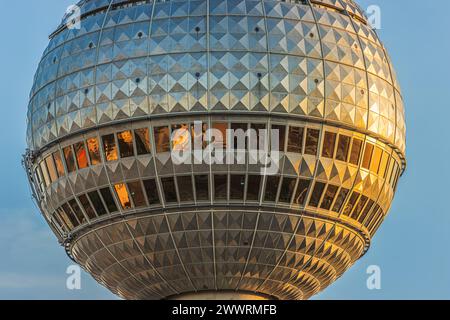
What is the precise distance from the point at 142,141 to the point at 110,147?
1503 mm

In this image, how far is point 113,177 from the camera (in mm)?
56406

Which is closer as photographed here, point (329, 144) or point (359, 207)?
point (329, 144)

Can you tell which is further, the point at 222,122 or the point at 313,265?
the point at 313,265

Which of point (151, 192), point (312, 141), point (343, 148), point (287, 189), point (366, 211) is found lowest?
point (366, 211)

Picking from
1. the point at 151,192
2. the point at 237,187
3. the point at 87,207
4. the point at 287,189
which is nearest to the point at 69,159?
the point at 87,207

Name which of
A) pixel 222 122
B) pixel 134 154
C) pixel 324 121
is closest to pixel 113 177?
pixel 134 154

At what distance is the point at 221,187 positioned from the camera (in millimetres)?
55594

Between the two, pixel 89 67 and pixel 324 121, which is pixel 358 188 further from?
pixel 89 67

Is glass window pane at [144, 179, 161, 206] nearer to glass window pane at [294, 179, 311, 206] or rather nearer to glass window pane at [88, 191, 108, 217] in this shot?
glass window pane at [88, 191, 108, 217]

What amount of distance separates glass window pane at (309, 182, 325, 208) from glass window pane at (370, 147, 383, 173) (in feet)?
9.23

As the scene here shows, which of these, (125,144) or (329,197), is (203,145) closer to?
(125,144)

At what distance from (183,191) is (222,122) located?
10.6 feet

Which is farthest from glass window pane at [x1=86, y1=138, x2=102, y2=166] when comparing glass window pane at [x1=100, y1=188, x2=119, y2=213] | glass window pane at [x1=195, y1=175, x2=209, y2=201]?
glass window pane at [x1=195, y1=175, x2=209, y2=201]

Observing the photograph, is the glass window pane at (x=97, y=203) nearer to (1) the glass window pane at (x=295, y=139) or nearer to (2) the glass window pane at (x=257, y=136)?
(2) the glass window pane at (x=257, y=136)
